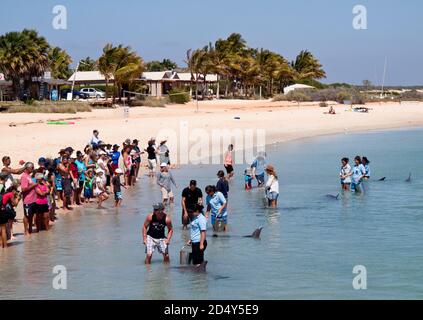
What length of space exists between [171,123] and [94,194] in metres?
29.3

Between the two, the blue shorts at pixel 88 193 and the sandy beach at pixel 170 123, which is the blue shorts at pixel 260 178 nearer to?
the blue shorts at pixel 88 193

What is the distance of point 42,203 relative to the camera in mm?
15250

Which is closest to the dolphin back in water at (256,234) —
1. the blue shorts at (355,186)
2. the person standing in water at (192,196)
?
the person standing in water at (192,196)

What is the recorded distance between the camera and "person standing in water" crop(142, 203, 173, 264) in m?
12.4

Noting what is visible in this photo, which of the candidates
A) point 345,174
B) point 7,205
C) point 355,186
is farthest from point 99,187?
point 355,186

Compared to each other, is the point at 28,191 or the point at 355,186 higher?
the point at 28,191

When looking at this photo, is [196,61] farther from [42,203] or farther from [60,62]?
[42,203]

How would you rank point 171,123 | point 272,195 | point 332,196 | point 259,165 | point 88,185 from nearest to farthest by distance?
point 88,185 < point 272,195 < point 259,165 < point 332,196 < point 171,123

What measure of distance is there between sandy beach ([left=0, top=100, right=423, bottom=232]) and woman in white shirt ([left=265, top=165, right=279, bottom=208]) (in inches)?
239

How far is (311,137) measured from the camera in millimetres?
50688

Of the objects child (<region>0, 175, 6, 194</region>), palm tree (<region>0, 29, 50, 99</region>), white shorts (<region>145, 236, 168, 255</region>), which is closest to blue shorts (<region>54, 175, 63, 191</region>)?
child (<region>0, 175, 6, 194</region>)

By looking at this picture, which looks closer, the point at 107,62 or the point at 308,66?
the point at 107,62

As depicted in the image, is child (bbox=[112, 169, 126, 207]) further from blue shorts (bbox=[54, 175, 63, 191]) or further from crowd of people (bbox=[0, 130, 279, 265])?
blue shorts (bbox=[54, 175, 63, 191])

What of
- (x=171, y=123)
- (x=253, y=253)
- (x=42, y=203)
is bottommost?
(x=253, y=253)
